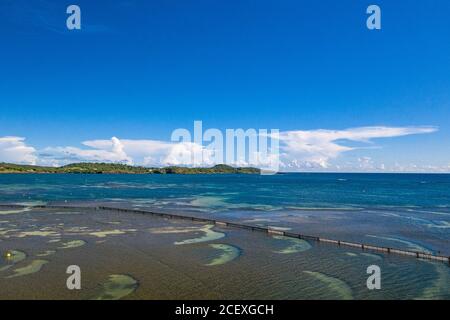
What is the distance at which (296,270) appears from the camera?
84.2ft

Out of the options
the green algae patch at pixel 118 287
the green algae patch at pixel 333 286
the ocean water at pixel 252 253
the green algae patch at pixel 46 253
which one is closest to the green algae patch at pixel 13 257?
the ocean water at pixel 252 253

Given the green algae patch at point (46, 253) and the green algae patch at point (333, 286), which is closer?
the green algae patch at point (333, 286)

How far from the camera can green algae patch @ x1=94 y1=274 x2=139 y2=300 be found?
20.1 m

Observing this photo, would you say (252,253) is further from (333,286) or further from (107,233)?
(107,233)

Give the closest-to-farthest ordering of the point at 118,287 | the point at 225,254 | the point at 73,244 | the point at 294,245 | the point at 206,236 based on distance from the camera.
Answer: the point at 118,287 < the point at 225,254 < the point at 73,244 < the point at 294,245 < the point at 206,236

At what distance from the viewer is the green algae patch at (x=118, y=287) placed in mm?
20089

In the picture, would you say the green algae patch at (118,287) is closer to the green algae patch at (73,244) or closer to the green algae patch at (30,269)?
the green algae patch at (30,269)

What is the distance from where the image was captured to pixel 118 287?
70.5 ft

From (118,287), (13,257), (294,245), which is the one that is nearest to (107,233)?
(13,257)

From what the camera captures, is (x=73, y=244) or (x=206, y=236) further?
(x=206, y=236)
